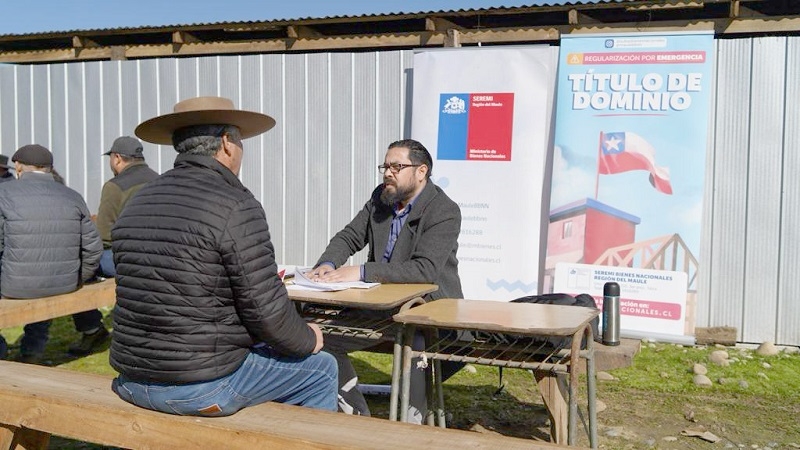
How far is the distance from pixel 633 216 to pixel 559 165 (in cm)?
79

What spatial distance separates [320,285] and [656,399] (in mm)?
2614

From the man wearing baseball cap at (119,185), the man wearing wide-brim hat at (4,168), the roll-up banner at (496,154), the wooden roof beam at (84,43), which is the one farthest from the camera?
the wooden roof beam at (84,43)

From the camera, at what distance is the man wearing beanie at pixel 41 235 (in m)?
5.10

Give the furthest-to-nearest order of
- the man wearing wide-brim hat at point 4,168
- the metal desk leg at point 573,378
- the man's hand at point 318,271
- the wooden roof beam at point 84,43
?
the wooden roof beam at point 84,43 → the man wearing wide-brim hat at point 4,168 → the man's hand at point 318,271 → the metal desk leg at point 573,378

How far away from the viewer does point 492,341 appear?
3.84 metres

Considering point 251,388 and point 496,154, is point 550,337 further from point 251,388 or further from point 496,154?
point 496,154

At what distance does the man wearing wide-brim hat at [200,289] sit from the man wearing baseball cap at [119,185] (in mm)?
3718

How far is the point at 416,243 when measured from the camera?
4.33 metres

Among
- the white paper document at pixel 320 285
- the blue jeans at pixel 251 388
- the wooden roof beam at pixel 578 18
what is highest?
the wooden roof beam at pixel 578 18

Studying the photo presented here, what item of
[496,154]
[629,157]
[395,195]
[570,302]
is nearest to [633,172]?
[629,157]

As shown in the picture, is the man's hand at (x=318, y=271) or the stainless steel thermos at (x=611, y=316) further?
the man's hand at (x=318, y=271)

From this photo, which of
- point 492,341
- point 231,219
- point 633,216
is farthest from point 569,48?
point 231,219

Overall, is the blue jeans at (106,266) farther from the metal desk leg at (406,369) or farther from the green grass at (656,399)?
the metal desk leg at (406,369)

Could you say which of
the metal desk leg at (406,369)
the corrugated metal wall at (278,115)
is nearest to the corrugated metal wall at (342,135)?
the corrugated metal wall at (278,115)
